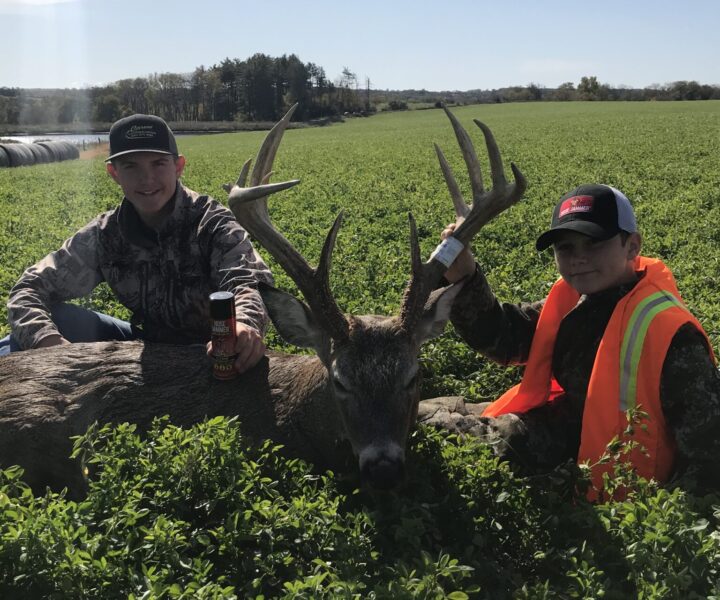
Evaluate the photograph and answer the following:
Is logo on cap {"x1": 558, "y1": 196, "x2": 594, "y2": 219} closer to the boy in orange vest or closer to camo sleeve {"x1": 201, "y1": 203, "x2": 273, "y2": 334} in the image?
the boy in orange vest

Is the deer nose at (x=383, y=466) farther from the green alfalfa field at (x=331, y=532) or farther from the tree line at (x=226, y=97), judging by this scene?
the tree line at (x=226, y=97)

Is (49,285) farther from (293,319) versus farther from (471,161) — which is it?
(471,161)

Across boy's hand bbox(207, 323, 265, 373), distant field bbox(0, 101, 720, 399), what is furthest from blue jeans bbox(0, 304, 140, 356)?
distant field bbox(0, 101, 720, 399)

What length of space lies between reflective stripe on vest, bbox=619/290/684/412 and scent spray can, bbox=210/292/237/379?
7.10ft

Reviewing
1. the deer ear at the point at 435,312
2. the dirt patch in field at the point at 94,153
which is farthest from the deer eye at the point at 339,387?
the dirt patch in field at the point at 94,153

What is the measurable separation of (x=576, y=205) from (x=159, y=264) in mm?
3106

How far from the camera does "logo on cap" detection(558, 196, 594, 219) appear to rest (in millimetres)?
3914

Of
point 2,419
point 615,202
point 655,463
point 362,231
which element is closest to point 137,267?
point 2,419

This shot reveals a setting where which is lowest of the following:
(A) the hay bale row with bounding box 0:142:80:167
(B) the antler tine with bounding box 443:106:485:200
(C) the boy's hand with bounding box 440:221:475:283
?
(C) the boy's hand with bounding box 440:221:475:283

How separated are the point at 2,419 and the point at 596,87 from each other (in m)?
125

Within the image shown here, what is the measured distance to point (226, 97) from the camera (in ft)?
308

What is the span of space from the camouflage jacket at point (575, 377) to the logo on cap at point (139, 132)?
2611 millimetres

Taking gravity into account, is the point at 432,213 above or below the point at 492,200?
below

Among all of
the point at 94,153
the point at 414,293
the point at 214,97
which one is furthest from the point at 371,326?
the point at 214,97
